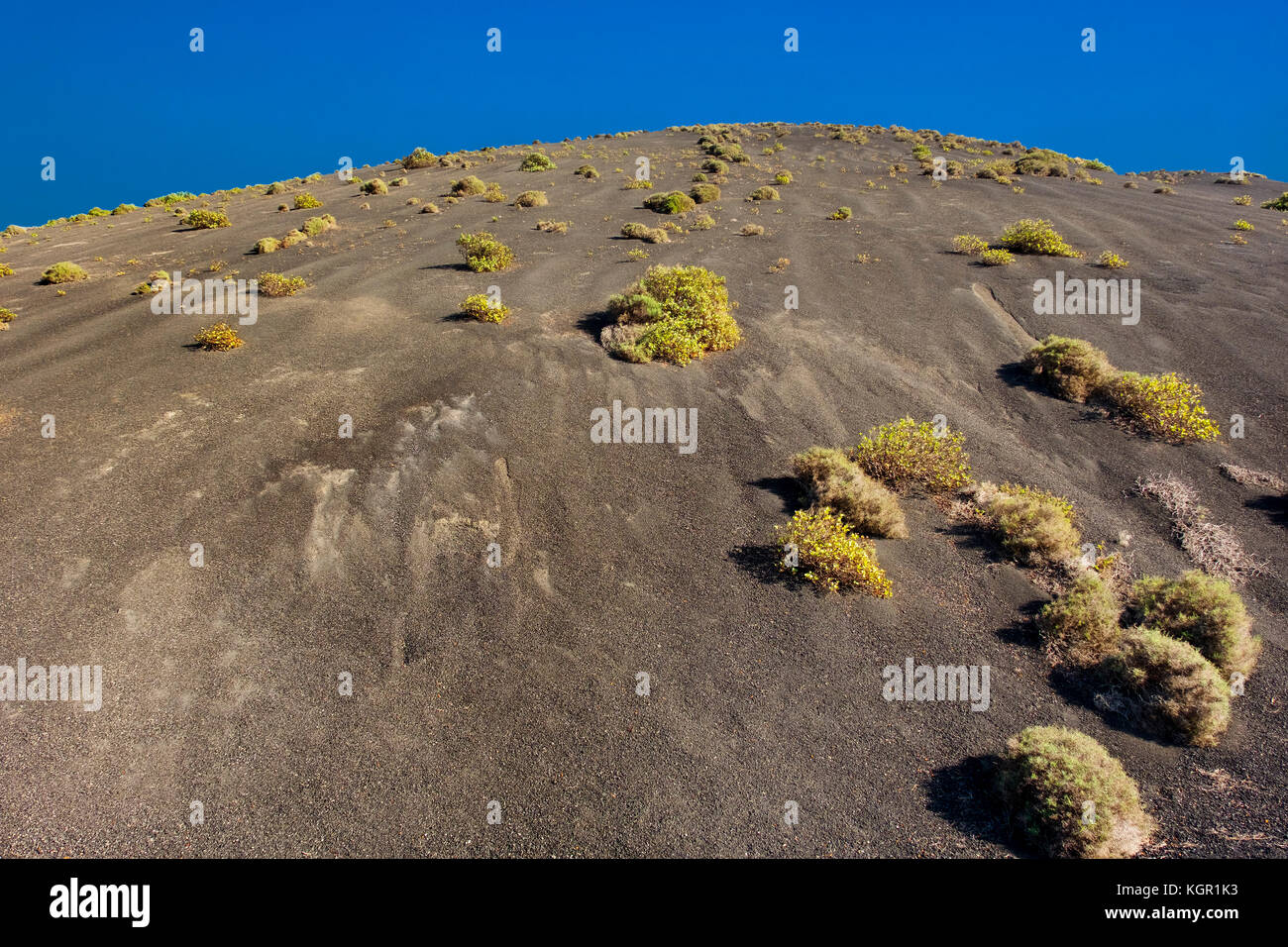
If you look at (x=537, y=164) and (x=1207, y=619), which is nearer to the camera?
(x=1207, y=619)

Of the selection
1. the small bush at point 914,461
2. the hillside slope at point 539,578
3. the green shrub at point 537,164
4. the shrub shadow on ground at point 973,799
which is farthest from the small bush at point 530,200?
the shrub shadow on ground at point 973,799

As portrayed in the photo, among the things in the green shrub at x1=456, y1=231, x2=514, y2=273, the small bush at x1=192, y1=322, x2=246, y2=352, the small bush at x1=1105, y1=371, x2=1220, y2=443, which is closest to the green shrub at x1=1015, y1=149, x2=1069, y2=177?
the small bush at x1=1105, y1=371, x2=1220, y2=443

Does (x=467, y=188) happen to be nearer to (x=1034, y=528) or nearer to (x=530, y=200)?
(x=530, y=200)

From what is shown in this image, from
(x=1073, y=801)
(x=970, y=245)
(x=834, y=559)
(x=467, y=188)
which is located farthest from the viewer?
(x=467, y=188)

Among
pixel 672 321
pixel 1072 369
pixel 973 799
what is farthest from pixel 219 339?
pixel 1072 369

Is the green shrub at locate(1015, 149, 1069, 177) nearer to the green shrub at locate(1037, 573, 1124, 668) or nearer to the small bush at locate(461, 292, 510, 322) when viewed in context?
the small bush at locate(461, 292, 510, 322)
